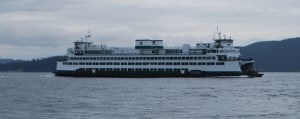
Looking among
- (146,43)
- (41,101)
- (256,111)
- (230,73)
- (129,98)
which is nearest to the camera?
(256,111)

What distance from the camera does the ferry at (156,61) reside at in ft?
452

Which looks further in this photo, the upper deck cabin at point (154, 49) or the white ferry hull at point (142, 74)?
the upper deck cabin at point (154, 49)

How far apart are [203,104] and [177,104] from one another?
90.9 inches

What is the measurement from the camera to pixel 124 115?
51.3 meters

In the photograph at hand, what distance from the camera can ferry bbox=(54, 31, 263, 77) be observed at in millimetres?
137750

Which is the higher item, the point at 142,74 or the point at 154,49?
the point at 154,49

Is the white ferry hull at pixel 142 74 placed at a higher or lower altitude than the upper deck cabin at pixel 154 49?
lower

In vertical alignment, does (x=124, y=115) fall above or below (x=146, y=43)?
below

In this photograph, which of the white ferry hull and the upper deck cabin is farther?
the upper deck cabin

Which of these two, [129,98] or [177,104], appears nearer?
[177,104]

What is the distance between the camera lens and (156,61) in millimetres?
142125

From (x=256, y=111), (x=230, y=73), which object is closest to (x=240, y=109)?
(x=256, y=111)

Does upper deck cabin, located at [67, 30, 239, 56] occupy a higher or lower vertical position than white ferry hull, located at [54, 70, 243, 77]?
higher

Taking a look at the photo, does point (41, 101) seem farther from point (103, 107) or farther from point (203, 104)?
point (203, 104)
